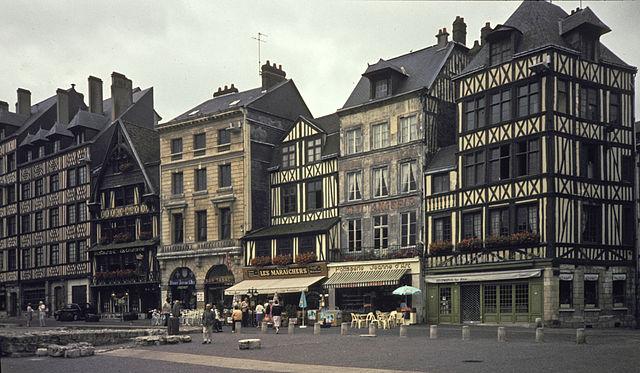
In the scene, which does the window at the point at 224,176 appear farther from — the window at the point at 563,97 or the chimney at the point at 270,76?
the window at the point at 563,97

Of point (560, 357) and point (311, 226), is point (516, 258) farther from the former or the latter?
point (560, 357)

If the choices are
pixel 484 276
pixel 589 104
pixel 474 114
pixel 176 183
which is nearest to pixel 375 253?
pixel 484 276

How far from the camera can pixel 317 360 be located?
772 inches

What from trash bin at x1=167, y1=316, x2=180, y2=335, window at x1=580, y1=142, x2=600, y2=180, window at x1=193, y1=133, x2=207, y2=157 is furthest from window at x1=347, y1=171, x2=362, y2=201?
trash bin at x1=167, y1=316, x2=180, y2=335

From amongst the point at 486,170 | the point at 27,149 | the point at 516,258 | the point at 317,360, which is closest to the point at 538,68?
the point at 486,170

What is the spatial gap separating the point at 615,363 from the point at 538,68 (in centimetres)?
1854

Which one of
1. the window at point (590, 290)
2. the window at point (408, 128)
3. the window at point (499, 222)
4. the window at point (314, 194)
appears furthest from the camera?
the window at point (314, 194)

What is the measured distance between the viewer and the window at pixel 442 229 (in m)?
37.4

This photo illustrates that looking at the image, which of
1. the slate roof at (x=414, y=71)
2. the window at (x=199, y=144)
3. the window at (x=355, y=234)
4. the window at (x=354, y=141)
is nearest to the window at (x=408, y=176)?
the window at (x=354, y=141)

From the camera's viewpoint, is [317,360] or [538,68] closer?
[317,360]

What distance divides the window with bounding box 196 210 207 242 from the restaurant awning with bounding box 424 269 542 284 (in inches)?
622

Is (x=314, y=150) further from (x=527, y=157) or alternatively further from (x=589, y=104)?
(x=589, y=104)

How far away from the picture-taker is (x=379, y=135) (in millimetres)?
41062

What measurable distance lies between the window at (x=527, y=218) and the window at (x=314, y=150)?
45.0ft
